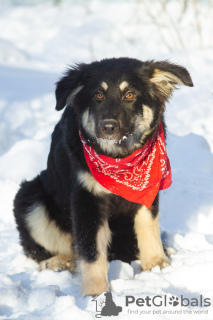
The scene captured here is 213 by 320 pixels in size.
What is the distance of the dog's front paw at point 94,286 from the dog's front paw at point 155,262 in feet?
1.91

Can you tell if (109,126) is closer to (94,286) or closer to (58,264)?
(94,286)

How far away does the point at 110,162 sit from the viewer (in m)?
3.96

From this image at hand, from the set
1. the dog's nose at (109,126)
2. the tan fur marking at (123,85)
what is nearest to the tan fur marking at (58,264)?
the dog's nose at (109,126)

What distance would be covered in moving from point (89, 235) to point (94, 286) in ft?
1.31

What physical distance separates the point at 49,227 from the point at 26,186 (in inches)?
20.1

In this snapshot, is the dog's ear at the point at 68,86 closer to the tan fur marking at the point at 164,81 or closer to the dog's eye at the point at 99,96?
the dog's eye at the point at 99,96

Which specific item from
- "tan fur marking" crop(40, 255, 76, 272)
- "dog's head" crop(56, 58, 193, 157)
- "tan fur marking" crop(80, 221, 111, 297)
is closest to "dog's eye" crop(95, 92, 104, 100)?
"dog's head" crop(56, 58, 193, 157)

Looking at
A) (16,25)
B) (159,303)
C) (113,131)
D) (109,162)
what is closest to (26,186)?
(109,162)

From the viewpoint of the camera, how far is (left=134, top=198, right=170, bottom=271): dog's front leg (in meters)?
4.12

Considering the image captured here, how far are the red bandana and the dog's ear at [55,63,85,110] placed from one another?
38 centimetres

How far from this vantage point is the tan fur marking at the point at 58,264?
14.1 ft

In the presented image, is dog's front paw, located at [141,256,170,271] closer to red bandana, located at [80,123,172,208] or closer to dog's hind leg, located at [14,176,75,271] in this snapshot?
red bandana, located at [80,123,172,208]

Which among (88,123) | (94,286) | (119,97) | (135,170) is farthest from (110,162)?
(94,286)

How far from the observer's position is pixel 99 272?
145 inches
